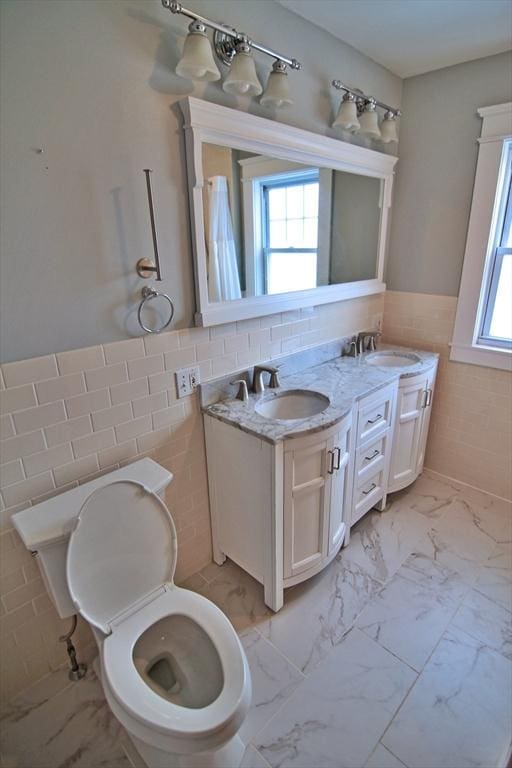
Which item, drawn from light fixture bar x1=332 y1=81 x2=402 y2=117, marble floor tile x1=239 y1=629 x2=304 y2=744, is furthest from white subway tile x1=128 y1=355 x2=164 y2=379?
light fixture bar x1=332 y1=81 x2=402 y2=117

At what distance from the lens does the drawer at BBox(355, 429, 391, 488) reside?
2010 mm

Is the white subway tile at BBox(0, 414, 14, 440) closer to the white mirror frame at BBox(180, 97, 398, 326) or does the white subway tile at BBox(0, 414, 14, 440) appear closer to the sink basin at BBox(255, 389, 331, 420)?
the white mirror frame at BBox(180, 97, 398, 326)

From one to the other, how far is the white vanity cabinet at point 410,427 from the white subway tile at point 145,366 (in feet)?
4.44

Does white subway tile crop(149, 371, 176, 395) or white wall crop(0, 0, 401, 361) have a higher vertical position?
white wall crop(0, 0, 401, 361)

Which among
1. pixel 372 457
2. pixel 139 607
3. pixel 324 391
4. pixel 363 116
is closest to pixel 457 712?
pixel 372 457

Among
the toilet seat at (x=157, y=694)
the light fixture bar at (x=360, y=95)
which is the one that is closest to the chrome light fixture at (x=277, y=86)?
the light fixture bar at (x=360, y=95)

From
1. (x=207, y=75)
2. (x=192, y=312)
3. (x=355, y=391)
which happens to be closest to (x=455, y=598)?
(x=355, y=391)

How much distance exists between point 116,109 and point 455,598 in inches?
95.1

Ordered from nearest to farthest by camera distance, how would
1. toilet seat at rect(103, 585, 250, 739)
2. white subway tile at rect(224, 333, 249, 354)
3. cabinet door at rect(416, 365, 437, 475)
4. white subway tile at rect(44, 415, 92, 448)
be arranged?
1. toilet seat at rect(103, 585, 250, 739)
2. white subway tile at rect(44, 415, 92, 448)
3. white subway tile at rect(224, 333, 249, 354)
4. cabinet door at rect(416, 365, 437, 475)

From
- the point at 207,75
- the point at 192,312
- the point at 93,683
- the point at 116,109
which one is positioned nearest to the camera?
the point at 116,109

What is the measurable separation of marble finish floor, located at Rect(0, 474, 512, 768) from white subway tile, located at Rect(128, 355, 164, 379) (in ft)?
3.62

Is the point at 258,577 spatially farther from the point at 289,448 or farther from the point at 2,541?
the point at 2,541

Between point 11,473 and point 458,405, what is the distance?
2.53m

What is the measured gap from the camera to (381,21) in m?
1.78
